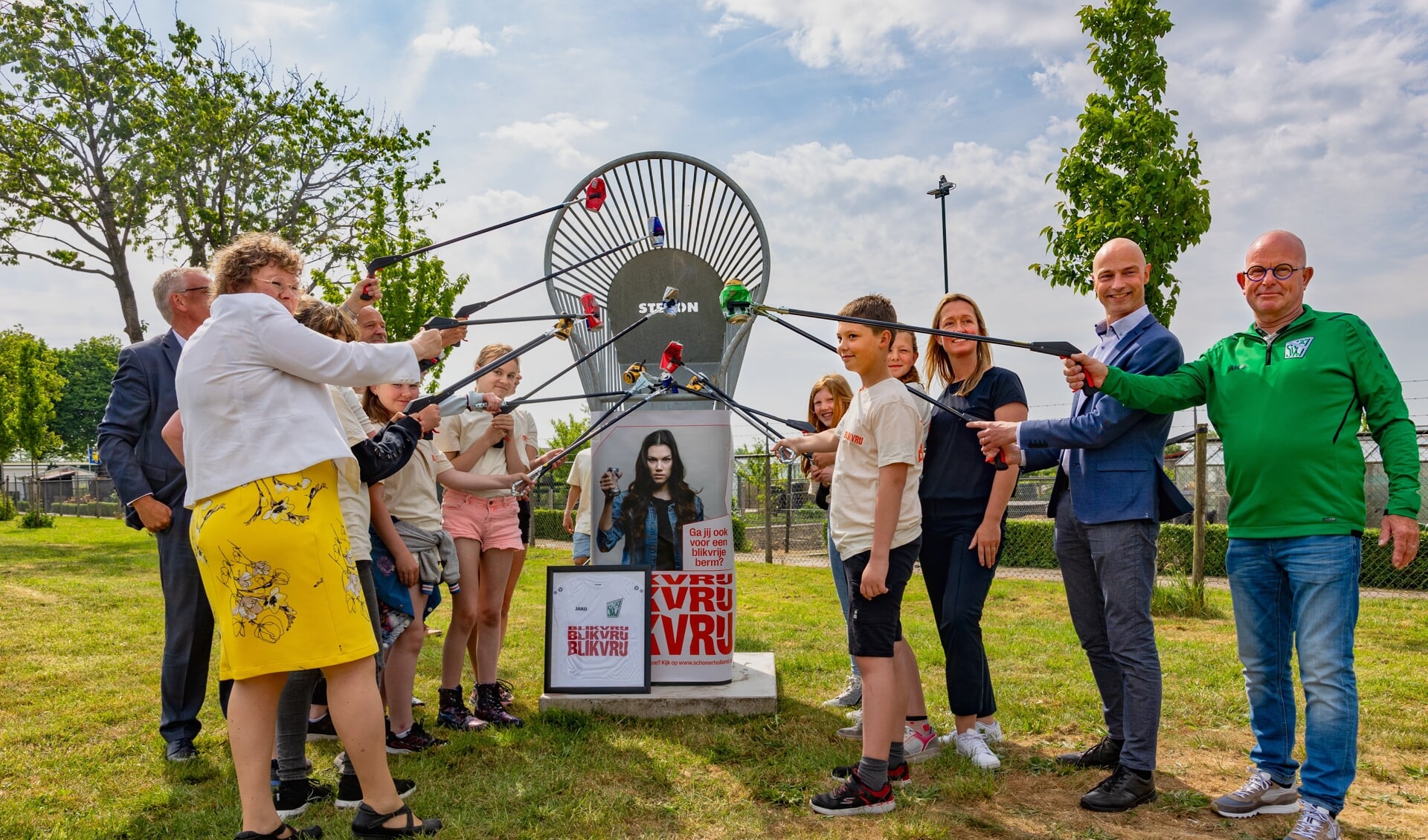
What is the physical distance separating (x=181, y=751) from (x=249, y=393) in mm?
1774

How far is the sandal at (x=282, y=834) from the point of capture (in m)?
2.19

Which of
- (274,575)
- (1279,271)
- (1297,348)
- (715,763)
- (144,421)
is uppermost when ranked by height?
(1279,271)

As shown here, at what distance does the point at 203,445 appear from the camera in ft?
7.04

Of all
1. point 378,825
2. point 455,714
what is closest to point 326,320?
point 378,825

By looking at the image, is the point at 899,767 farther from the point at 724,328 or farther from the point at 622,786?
the point at 724,328

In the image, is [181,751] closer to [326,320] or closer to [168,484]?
[168,484]

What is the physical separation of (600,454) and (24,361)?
2147 centimetres

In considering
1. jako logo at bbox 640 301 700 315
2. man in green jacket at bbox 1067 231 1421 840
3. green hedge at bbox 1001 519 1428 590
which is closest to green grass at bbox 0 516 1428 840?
man in green jacket at bbox 1067 231 1421 840

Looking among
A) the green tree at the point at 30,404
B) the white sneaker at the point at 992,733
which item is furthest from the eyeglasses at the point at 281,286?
the green tree at the point at 30,404

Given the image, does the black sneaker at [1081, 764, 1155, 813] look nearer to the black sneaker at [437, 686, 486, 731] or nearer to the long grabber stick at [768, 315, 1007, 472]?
the long grabber stick at [768, 315, 1007, 472]

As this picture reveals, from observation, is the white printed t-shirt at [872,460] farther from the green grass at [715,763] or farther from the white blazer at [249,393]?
the white blazer at [249,393]

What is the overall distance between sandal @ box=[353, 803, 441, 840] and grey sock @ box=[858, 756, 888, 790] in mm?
1222

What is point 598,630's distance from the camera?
381cm

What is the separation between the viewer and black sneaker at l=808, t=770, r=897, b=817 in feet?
8.53
